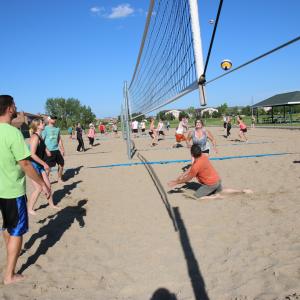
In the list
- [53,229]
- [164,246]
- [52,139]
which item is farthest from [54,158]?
[164,246]

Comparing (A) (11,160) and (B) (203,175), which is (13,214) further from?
(B) (203,175)

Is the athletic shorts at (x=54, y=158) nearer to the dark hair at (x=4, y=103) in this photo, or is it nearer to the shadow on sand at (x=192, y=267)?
the shadow on sand at (x=192, y=267)

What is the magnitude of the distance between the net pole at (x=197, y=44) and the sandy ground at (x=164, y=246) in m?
1.51

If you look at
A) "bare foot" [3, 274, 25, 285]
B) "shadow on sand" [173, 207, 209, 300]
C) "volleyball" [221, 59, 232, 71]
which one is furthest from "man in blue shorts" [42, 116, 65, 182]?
"bare foot" [3, 274, 25, 285]

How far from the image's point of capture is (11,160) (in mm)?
2676

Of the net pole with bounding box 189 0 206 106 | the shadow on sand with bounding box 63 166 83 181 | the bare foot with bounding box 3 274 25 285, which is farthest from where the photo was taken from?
the shadow on sand with bounding box 63 166 83 181

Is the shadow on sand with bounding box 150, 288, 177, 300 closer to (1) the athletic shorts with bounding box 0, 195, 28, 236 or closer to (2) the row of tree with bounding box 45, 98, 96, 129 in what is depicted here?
(1) the athletic shorts with bounding box 0, 195, 28, 236

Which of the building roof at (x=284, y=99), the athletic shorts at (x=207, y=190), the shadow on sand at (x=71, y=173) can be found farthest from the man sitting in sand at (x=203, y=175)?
the building roof at (x=284, y=99)

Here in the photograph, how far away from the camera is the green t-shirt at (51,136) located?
6.35m

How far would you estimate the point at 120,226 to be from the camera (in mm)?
4238

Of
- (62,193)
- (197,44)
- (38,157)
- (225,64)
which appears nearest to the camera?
(197,44)

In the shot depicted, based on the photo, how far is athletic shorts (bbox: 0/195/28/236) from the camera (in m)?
2.75

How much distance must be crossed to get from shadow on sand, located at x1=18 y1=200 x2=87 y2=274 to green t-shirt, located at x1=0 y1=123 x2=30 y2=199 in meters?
0.88

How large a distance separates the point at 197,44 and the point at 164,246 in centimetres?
210
